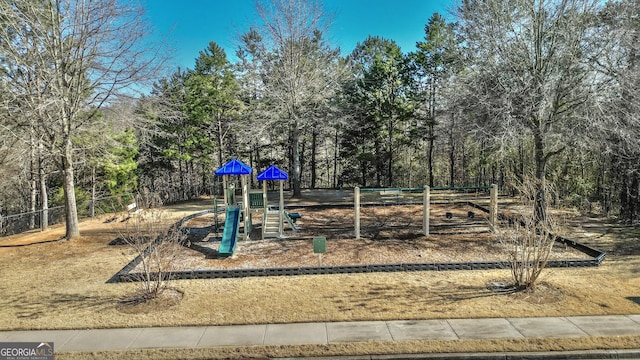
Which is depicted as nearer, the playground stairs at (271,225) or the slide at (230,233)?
the slide at (230,233)

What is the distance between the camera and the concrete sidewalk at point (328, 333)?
6.06 metres

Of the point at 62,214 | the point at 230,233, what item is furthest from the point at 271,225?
the point at 62,214

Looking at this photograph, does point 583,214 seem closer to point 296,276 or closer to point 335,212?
point 335,212

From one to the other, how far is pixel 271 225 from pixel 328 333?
765cm

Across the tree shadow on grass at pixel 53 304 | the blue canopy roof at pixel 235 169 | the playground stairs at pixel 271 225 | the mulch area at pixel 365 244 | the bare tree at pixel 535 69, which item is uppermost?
the bare tree at pixel 535 69

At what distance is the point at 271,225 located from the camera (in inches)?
537

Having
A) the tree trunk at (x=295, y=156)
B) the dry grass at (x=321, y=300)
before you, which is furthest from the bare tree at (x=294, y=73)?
the dry grass at (x=321, y=300)

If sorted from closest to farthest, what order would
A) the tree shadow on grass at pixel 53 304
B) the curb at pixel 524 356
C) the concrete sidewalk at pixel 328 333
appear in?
Result: the curb at pixel 524 356, the concrete sidewalk at pixel 328 333, the tree shadow on grass at pixel 53 304

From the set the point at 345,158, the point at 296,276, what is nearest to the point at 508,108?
the point at 296,276

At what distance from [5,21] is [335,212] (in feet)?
45.7

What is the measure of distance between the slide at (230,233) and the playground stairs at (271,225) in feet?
3.76

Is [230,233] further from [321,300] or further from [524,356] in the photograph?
Answer: [524,356]

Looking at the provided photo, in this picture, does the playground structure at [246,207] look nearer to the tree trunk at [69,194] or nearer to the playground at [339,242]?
the playground at [339,242]

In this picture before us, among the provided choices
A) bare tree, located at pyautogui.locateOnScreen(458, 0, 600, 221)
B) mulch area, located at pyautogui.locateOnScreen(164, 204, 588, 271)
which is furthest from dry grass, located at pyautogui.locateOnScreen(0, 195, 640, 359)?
bare tree, located at pyautogui.locateOnScreen(458, 0, 600, 221)
